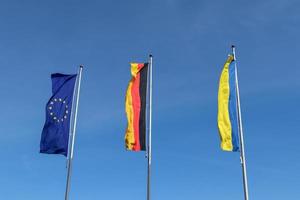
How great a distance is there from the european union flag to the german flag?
4.16 meters

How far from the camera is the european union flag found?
3300 cm

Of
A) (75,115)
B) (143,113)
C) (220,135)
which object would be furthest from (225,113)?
(75,115)

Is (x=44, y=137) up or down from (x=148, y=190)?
up

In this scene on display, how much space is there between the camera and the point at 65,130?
33.8 m

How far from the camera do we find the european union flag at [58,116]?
33.0 metres

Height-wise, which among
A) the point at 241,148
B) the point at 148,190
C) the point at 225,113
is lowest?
the point at 148,190

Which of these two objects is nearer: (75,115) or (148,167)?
(148,167)

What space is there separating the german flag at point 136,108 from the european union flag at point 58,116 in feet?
13.6

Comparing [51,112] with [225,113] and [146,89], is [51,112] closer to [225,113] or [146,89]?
[146,89]

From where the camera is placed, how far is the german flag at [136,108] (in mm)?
32156

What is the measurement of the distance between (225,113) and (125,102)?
670cm

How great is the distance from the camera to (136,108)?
Result: 110 ft

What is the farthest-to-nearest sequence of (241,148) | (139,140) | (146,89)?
(146,89)
(139,140)
(241,148)

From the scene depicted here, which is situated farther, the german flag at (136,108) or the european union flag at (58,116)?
the european union flag at (58,116)
